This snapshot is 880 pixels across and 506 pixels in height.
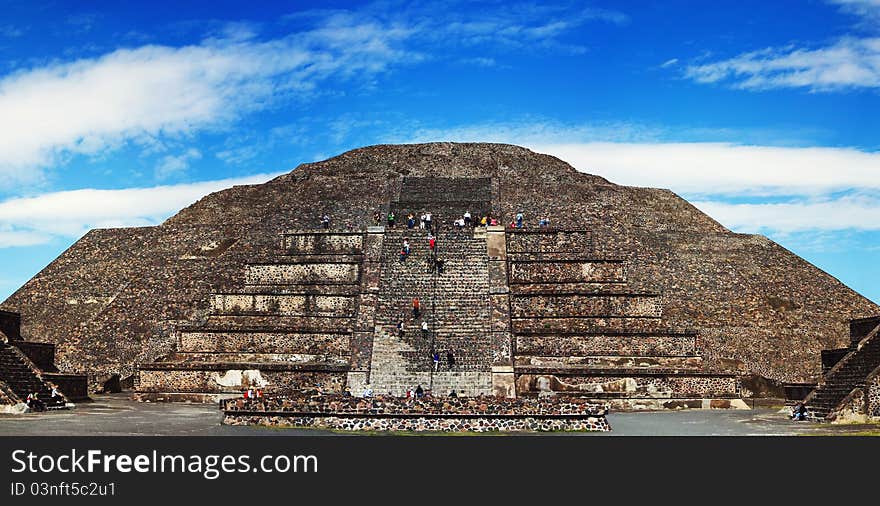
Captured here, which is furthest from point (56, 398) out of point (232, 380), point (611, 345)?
point (611, 345)

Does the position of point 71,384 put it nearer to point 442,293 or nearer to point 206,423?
point 206,423

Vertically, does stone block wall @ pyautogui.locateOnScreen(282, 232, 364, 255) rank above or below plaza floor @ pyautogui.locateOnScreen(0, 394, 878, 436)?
above

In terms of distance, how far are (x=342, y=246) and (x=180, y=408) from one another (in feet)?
28.3

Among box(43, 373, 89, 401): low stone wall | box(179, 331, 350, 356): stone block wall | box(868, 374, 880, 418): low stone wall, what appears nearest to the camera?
box(868, 374, 880, 418): low stone wall

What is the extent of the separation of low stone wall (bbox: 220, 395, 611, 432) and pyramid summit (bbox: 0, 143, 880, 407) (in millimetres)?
→ 5126

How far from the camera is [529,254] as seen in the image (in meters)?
28.5

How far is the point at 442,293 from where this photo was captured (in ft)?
84.6

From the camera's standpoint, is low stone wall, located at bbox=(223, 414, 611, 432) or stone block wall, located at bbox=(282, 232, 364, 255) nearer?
low stone wall, located at bbox=(223, 414, 611, 432)

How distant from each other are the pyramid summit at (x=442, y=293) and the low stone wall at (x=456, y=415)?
5126 mm

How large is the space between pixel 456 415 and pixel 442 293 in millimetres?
8919

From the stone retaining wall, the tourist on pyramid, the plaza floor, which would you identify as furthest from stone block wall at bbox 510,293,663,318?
the tourist on pyramid

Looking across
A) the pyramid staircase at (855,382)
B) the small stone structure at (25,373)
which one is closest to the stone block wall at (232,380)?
the small stone structure at (25,373)

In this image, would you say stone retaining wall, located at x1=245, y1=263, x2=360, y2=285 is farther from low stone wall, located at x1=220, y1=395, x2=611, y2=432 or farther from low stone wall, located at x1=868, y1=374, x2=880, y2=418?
low stone wall, located at x1=868, y1=374, x2=880, y2=418

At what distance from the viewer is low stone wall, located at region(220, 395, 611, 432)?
1700cm
